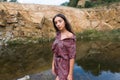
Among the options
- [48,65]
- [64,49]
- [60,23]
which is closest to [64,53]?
[64,49]

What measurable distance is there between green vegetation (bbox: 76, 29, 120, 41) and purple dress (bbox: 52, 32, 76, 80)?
61.2 feet

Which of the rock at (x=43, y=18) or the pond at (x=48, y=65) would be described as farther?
the rock at (x=43, y=18)

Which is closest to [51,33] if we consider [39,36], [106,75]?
[39,36]

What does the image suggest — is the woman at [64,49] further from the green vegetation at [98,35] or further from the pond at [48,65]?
the green vegetation at [98,35]

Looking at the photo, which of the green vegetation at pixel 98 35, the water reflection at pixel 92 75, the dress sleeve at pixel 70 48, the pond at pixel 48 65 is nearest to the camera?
the dress sleeve at pixel 70 48

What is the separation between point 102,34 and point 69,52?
2080cm

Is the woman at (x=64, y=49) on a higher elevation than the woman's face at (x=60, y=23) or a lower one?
lower

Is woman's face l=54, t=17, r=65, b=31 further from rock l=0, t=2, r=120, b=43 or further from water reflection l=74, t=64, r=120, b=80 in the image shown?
rock l=0, t=2, r=120, b=43

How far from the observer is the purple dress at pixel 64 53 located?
4.80 metres

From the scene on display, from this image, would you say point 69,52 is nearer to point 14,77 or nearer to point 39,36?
point 14,77

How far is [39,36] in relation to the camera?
24.3 m

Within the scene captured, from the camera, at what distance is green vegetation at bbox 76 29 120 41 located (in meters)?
23.6

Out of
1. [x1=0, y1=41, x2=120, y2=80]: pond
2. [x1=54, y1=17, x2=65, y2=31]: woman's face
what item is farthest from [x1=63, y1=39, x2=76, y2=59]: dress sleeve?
[x1=0, y1=41, x2=120, y2=80]: pond

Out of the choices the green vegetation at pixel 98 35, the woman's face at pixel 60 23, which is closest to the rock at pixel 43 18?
the green vegetation at pixel 98 35
